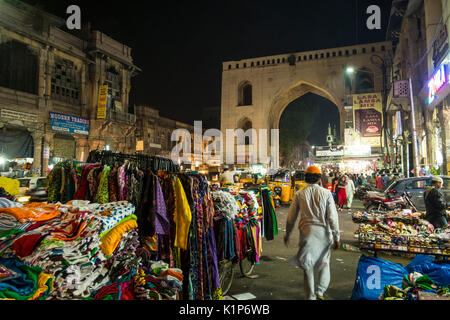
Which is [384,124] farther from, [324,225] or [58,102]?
[58,102]

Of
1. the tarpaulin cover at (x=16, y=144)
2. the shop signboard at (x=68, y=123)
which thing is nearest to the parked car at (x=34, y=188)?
the tarpaulin cover at (x=16, y=144)

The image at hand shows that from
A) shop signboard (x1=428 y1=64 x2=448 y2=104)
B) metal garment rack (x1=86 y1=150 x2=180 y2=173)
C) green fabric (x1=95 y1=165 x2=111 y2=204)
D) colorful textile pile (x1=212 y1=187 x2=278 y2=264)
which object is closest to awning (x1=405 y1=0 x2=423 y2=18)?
shop signboard (x1=428 y1=64 x2=448 y2=104)

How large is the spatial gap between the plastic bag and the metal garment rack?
3494 millimetres

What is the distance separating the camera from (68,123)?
17.8 meters

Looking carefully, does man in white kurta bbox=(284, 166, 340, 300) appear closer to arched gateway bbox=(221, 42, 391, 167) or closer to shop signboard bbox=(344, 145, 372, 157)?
shop signboard bbox=(344, 145, 372, 157)

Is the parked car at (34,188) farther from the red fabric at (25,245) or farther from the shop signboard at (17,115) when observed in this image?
the shop signboard at (17,115)

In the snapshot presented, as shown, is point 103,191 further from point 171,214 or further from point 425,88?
point 425,88

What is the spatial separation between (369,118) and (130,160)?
2081 centimetres

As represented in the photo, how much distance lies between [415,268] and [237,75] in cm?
3652

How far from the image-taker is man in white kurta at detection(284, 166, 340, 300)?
11.3ft

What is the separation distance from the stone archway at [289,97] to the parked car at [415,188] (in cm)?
2477

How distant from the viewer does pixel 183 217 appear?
3299 millimetres

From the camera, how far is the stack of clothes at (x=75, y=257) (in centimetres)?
178
